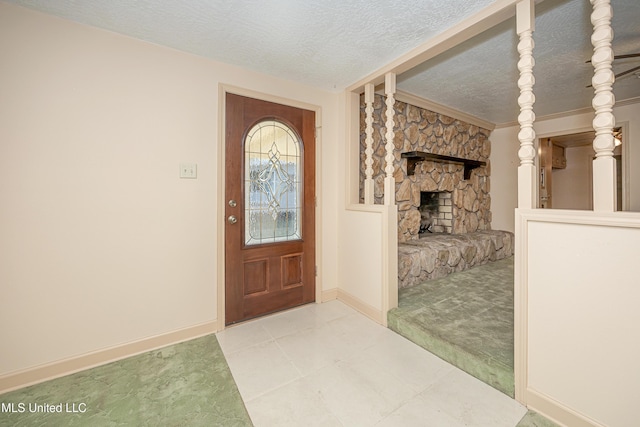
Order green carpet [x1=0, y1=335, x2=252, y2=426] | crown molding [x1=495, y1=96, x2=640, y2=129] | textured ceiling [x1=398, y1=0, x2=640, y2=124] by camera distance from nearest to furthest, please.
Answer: green carpet [x1=0, y1=335, x2=252, y2=426] → textured ceiling [x1=398, y1=0, x2=640, y2=124] → crown molding [x1=495, y1=96, x2=640, y2=129]

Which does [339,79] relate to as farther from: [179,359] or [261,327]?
[179,359]

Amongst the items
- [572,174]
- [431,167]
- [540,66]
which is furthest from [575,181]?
[540,66]

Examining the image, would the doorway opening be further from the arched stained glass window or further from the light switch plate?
the light switch plate

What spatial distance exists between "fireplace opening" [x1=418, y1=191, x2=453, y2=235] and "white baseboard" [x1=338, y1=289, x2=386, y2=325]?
1.82 meters

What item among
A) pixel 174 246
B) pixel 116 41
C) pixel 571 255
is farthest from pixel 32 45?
pixel 571 255

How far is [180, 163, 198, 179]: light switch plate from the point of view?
6.66 ft

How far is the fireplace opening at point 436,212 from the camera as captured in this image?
394 centimetres

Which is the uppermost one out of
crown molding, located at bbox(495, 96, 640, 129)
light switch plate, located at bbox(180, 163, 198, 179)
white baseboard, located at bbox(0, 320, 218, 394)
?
crown molding, located at bbox(495, 96, 640, 129)

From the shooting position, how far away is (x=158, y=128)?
6.36 feet

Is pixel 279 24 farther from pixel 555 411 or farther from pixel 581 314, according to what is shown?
pixel 555 411

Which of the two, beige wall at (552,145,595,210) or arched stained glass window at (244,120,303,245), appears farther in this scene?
beige wall at (552,145,595,210)

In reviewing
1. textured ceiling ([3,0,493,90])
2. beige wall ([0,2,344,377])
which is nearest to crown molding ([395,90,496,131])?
textured ceiling ([3,0,493,90])

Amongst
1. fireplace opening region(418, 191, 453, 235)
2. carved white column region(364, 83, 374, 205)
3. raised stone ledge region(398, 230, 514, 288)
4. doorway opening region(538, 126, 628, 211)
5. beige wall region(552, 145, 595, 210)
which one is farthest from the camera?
beige wall region(552, 145, 595, 210)

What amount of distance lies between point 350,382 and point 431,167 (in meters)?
2.98
